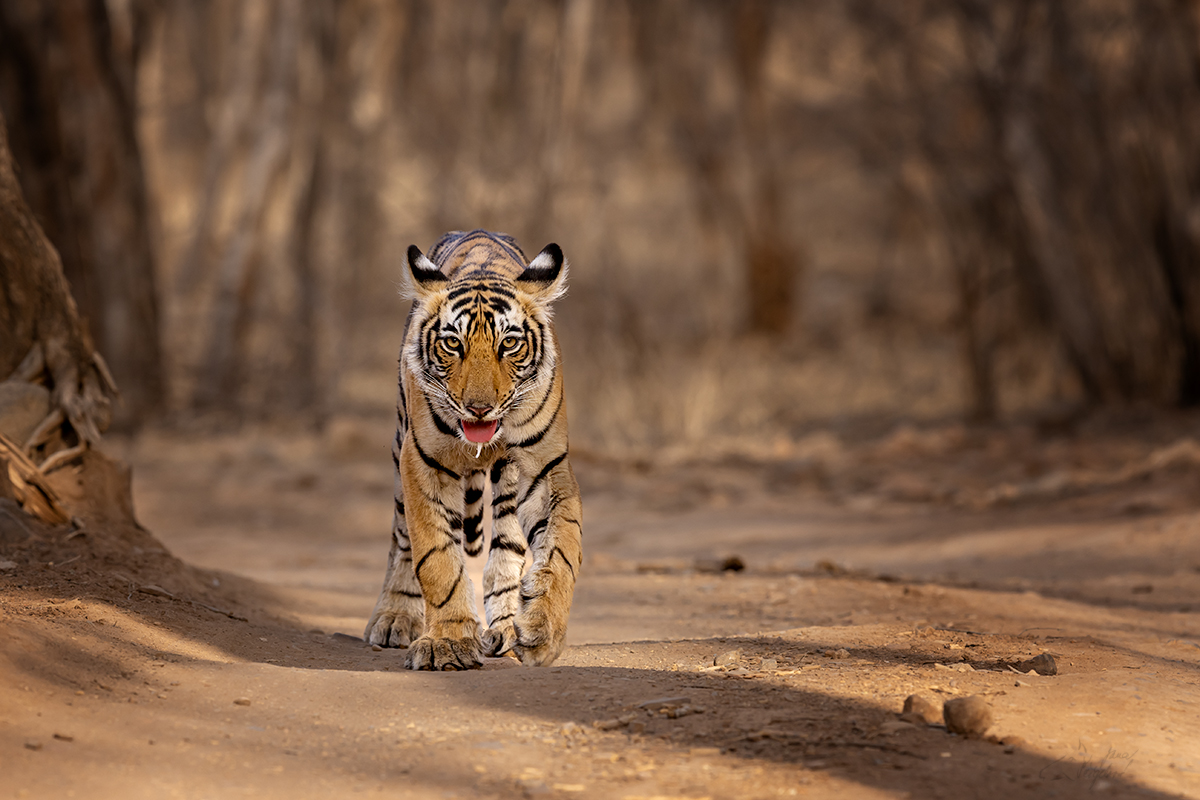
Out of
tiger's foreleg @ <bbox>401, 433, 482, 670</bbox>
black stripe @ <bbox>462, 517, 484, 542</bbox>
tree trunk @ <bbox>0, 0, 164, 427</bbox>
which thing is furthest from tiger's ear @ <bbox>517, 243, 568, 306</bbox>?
tree trunk @ <bbox>0, 0, 164, 427</bbox>

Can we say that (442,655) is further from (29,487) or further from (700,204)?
(700,204)

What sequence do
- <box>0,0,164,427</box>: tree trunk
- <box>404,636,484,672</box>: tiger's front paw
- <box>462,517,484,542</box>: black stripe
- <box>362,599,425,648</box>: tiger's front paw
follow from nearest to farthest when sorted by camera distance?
<box>404,636,484,672</box>: tiger's front paw → <box>362,599,425,648</box>: tiger's front paw → <box>462,517,484,542</box>: black stripe → <box>0,0,164,427</box>: tree trunk

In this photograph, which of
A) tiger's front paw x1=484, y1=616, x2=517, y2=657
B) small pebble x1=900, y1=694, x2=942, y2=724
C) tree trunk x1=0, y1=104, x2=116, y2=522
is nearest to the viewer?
small pebble x1=900, y1=694, x2=942, y2=724

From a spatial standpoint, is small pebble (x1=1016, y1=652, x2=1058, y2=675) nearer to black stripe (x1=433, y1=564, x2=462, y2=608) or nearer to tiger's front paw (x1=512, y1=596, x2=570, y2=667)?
tiger's front paw (x1=512, y1=596, x2=570, y2=667)

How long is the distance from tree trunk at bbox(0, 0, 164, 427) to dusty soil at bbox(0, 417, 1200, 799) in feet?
16.4

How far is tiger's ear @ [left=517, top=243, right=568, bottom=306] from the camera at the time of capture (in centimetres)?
516

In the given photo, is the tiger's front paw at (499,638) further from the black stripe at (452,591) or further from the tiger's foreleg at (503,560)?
the black stripe at (452,591)

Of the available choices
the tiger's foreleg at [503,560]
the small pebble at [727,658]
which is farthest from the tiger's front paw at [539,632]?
the small pebble at [727,658]

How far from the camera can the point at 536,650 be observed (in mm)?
4777

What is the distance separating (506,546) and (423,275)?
3.94 feet

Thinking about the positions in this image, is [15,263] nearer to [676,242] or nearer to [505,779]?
[505,779]

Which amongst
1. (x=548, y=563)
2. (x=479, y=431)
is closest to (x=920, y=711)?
(x=548, y=563)

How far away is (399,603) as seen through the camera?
558 cm

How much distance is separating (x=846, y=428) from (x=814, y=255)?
14.9 m
